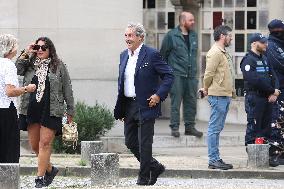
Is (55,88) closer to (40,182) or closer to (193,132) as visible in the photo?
(40,182)

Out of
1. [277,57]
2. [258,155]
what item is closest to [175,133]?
[277,57]

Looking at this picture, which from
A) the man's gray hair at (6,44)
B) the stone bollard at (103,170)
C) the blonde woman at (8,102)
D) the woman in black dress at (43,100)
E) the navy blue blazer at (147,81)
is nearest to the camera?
the blonde woman at (8,102)

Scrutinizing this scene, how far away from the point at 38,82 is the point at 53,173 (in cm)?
114

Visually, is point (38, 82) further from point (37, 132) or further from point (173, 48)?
point (173, 48)

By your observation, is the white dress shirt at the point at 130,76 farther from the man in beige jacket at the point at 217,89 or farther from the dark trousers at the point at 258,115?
the dark trousers at the point at 258,115

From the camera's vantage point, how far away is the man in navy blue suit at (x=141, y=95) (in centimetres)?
1436

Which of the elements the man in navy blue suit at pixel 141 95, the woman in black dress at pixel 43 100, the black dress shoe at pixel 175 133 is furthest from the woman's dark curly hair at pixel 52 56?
the black dress shoe at pixel 175 133

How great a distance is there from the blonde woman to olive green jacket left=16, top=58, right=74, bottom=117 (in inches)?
30.7

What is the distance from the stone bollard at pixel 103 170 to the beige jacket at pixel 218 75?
9.57 feet

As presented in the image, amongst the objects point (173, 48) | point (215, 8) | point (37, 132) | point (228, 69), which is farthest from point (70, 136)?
point (215, 8)

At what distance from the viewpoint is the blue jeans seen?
16.7 meters

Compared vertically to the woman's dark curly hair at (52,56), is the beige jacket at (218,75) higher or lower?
lower

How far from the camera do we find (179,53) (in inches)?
798

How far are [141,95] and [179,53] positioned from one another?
5.99 meters
